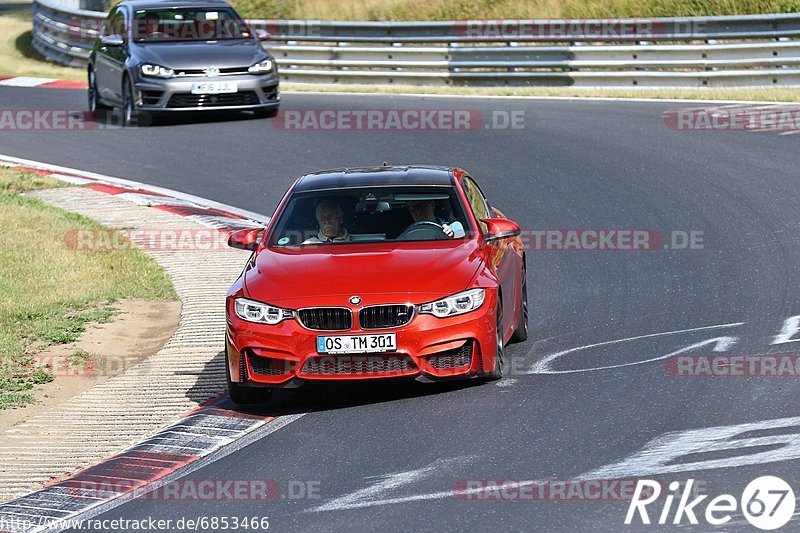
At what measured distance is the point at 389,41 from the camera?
27.4m

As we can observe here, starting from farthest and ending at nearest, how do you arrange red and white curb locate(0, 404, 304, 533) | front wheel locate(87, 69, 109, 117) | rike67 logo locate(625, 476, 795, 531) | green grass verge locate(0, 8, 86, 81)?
green grass verge locate(0, 8, 86, 81) → front wheel locate(87, 69, 109, 117) → red and white curb locate(0, 404, 304, 533) → rike67 logo locate(625, 476, 795, 531)

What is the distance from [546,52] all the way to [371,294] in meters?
17.1

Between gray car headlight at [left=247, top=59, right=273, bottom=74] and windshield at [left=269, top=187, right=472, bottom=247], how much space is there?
11.4 m

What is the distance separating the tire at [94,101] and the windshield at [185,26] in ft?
4.73

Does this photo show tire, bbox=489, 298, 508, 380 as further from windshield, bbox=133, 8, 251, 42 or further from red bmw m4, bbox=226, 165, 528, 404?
windshield, bbox=133, 8, 251, 42

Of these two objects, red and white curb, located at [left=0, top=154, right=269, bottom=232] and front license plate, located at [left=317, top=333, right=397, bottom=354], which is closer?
front license plate, located at [left=317, top=333, right=397, bottom=354]

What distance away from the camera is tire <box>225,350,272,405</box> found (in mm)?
9328

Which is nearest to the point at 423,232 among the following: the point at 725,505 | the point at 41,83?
the point at 725,505

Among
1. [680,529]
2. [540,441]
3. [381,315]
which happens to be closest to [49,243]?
[381,315]

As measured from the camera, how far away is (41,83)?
93.4ft

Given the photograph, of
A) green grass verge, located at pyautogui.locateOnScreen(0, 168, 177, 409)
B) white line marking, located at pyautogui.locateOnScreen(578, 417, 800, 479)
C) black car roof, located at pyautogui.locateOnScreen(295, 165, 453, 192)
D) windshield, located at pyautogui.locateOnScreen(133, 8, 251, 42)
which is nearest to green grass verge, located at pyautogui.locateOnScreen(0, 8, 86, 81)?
windshield, located at pyautogui.locateOnScreen(133, 8, 251, 42)

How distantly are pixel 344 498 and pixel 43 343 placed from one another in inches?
196

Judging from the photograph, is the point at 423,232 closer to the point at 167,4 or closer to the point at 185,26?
the point at 185,26

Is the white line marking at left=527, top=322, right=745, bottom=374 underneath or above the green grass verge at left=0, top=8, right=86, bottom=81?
above
